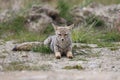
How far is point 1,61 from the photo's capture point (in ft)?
38.8

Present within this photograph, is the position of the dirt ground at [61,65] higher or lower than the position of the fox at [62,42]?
lower

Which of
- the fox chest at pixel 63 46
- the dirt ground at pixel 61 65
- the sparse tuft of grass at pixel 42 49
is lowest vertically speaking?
the dirt ground at pixel 61 65

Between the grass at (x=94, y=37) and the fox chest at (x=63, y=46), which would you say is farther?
the grass at (x=94, y=37)

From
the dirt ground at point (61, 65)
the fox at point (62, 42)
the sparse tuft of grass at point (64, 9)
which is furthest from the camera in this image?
the sparse tuft of grass at point (64, 9)

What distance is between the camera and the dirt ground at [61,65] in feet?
30.5

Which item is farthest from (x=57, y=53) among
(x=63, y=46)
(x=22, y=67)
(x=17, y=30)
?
(x=17, y=30)

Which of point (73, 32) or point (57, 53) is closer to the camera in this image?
point (57, 53)

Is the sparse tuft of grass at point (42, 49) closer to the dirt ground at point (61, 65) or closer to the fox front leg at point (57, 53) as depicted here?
the dirt ground at point (61, 65)

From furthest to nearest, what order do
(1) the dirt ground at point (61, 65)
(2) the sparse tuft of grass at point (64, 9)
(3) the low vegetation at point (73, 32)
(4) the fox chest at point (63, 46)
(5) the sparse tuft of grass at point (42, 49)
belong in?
(2) the sparse tuft of grass at point (64, 9)
(3) the low vegetation at point (73, 32)
(5) the sparse tuft of grass at point (42, 49)
(4) the fox chest at point (63, 46)
(1) the dirt ground at point (61, 65)

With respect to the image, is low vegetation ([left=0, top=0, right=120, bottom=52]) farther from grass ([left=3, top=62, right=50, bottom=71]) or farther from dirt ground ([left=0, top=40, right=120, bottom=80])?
grass ([left=3, top=62, right=50, bottom=71])

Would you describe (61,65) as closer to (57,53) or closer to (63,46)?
(57,53)


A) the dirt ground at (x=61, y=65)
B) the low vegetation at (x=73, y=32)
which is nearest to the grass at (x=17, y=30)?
the low vegetation at (x=73, y=32)

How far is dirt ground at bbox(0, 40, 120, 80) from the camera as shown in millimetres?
9305

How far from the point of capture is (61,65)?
36.9 feet
